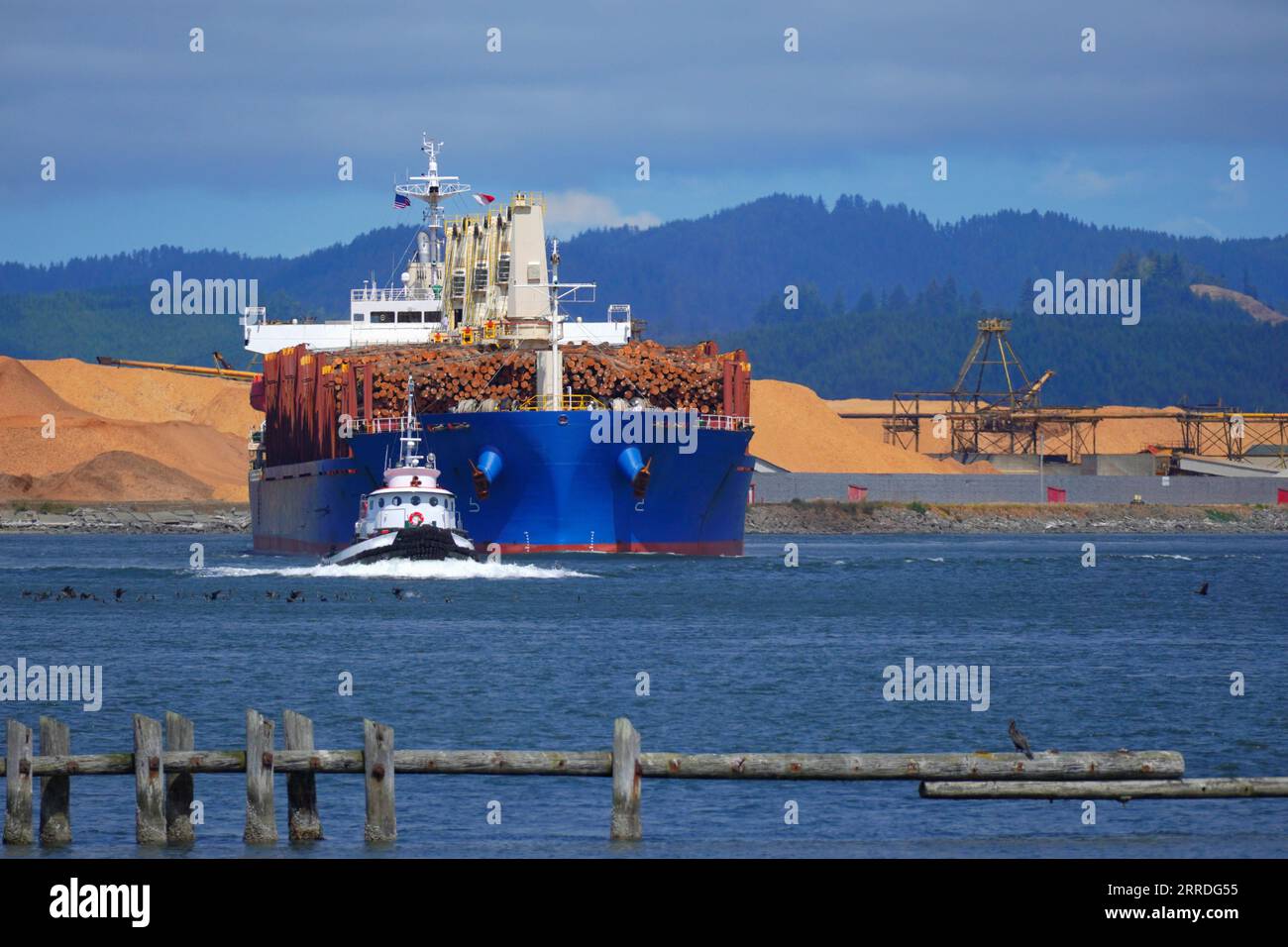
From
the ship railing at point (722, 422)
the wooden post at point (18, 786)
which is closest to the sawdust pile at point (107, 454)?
the ship railing at point (722, 422)

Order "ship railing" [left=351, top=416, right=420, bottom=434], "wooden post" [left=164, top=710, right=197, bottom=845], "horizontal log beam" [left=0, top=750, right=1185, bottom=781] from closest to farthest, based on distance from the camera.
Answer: "horizontal log beam" [left=0, top=750, right=1185, bottom=781], "wooden post" [left=164, top=710, right=197, bottom=845], "ship railing" [left=351, top=416, right=420, bottom=434]

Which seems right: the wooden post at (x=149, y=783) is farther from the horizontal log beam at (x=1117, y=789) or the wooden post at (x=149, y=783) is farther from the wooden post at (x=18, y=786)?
the horizontal log beam at (x=1117, y=789)

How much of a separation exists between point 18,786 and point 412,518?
121ft

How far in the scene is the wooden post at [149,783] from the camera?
19.5m

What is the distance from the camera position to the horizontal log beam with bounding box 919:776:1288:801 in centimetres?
1947

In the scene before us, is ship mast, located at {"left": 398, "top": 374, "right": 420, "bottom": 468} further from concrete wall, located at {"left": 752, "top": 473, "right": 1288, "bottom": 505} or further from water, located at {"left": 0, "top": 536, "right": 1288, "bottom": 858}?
concrete wall, located at {"left": 752, "top": 473, "right": 1288, "bottom": 505}

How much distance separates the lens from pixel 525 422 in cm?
6128

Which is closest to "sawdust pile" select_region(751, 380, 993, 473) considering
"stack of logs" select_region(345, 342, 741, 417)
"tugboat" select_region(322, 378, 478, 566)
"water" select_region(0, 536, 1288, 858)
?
"stack of logs" select_region(345, 342, 741, 417)

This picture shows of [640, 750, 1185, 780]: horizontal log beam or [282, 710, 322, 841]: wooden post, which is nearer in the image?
[640, 750, 1185, 780]: horizontal log beam

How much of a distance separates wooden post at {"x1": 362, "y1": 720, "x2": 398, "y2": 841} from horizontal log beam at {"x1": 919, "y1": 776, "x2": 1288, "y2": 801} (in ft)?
17.1

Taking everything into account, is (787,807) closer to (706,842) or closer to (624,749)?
(706,842)
